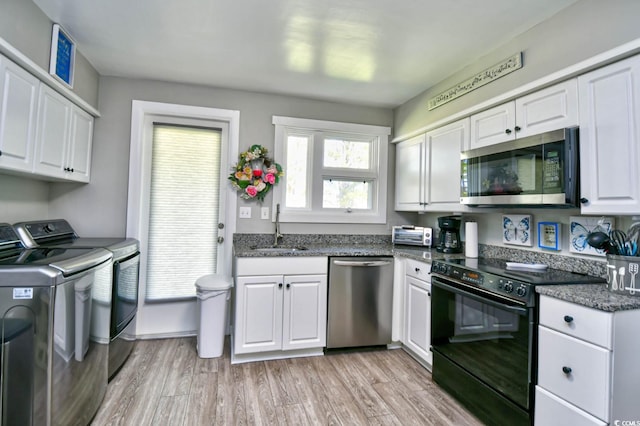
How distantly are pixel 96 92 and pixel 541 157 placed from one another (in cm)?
356

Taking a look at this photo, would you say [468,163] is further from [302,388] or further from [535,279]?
[302,388]

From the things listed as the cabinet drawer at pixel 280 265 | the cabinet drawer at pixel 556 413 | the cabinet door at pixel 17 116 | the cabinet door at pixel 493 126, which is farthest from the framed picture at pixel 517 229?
the cabinet door at pixel 17 116

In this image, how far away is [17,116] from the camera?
5.88ft

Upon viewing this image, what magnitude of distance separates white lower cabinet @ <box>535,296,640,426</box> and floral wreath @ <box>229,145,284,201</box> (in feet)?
7.81

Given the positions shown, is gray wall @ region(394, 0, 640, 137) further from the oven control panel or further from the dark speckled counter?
the oven control panel

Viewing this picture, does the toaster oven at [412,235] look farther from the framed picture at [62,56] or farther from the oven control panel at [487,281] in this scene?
the framed picture at [62,56]

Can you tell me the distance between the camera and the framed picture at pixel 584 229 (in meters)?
1.79

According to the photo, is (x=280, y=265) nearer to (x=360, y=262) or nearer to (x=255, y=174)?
(x=360, y=262)

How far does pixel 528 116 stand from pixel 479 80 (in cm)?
60

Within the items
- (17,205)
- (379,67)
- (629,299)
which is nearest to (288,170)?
(379,67)

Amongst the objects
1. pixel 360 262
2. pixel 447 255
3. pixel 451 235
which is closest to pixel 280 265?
pixel 360 262

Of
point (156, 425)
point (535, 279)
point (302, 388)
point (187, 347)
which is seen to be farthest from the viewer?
point (187, 347)

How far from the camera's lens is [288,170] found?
3311 millimetres

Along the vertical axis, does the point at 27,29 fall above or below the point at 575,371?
above
